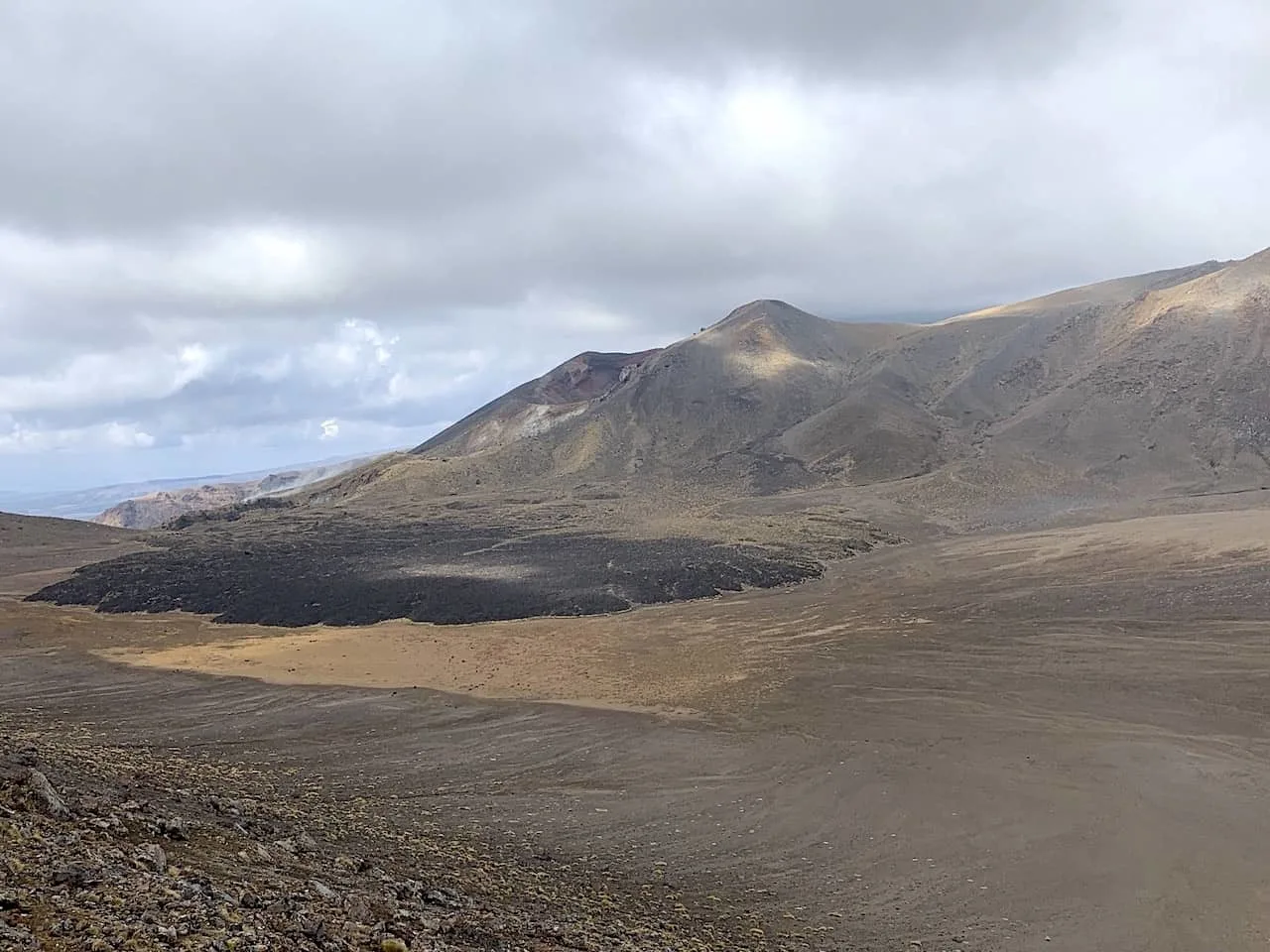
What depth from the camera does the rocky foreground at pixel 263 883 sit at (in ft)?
18.4

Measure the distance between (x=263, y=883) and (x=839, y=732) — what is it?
1023 centimetres

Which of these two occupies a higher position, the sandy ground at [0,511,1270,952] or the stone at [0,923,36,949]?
the stone at [0,923,36,949]

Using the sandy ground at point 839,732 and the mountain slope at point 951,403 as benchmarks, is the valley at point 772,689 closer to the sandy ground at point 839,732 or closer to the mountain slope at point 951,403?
the sandy ground at point 839,732

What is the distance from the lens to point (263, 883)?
7016 millimetres

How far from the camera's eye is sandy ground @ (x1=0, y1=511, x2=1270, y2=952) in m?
9.38

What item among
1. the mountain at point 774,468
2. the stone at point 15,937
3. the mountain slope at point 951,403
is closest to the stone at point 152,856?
the stone at point 15,937

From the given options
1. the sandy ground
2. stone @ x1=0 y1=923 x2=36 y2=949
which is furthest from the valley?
stone @ x1=0 y1=923 x2=36 y2=949

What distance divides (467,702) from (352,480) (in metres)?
72.8

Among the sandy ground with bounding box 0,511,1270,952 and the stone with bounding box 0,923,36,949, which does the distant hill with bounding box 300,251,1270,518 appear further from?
the stone with bounding box 0,923,36,949

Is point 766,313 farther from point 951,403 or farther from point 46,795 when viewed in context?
point 46,795

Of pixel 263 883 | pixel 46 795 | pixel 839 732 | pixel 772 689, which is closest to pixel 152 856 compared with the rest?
pixel 263 883

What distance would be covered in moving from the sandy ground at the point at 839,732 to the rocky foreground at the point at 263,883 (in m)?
1.03

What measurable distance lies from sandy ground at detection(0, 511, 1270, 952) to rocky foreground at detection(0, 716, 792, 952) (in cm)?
103

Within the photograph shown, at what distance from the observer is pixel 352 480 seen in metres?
84.9
